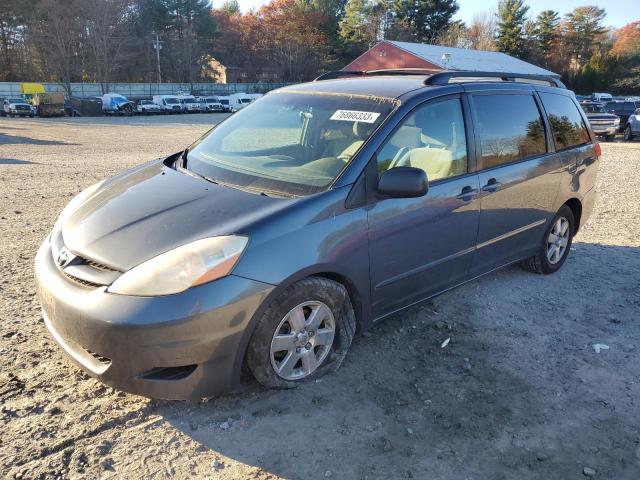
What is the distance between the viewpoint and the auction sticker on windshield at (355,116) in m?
3.39

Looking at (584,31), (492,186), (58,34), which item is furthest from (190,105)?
(584,31)

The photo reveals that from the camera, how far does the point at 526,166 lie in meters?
4.30

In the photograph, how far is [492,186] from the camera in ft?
12.9

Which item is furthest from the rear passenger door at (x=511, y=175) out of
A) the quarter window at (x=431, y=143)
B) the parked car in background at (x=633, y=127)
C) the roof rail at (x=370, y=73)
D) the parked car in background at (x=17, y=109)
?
the parked car in background at (x=17, y=109)

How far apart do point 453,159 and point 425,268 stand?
84 centimetres

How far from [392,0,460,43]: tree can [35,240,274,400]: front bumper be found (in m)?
70.4

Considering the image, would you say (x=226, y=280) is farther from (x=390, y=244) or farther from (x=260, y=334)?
(x=390, y=244)

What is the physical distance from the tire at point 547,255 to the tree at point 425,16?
221ft

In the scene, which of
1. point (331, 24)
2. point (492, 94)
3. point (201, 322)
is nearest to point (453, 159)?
point (492, 94)

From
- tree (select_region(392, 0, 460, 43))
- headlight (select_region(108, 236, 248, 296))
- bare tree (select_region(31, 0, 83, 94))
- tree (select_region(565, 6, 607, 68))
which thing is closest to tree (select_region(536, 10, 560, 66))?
tree (select_region(565, 6, 607, 68))

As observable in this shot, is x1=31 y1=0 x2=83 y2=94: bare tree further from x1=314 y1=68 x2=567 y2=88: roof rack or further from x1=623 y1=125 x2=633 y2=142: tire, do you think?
x1=314 y1=68 x2=567 y2=88: roof rack

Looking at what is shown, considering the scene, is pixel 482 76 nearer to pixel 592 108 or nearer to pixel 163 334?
pixel 163 334

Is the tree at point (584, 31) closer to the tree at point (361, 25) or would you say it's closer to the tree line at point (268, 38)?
the tree line at point (268, 38)

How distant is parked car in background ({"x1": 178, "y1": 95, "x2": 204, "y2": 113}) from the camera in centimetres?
5054
